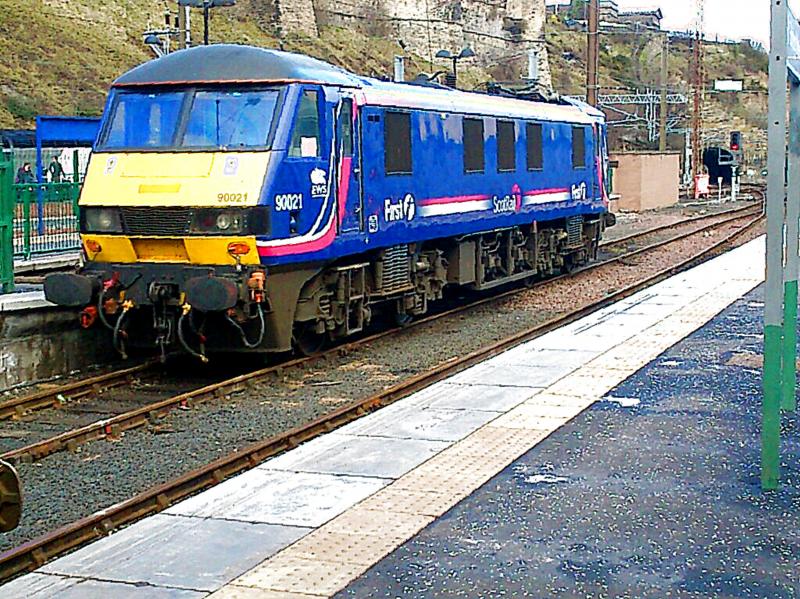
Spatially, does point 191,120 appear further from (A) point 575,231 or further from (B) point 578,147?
(A) point 575,231

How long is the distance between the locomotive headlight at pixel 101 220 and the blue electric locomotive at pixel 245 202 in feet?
0.05

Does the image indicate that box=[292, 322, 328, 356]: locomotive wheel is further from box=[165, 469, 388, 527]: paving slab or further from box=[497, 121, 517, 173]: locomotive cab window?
box=[165, 469, 388, 527]: paving slab

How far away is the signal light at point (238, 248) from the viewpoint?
486 inches

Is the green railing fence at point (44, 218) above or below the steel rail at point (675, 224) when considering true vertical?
above

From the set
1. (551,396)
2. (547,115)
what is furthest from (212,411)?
(547,115)

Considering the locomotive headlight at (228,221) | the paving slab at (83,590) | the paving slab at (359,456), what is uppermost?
the locomotive headlight at (228,221)

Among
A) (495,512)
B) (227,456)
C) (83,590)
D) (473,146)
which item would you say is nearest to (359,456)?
(227,456)

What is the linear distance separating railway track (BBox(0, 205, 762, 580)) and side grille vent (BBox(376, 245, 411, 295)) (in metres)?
0.72

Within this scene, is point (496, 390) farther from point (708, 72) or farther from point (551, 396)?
point (708, 72)

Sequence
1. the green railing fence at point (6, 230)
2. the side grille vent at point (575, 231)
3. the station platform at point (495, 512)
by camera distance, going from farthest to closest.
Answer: the side grille vent at point (575, 231) < the green railing fence at point (6, 230) < the station platform at point (495, 512)

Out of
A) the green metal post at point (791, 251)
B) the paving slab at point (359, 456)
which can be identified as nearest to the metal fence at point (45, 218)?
the paving slab at point (359, 456)

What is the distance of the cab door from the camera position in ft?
44.7

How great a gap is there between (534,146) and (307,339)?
711cm

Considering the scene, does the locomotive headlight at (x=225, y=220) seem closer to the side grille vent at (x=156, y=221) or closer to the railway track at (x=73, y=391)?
the side grille vent at (x=156, y=221)
